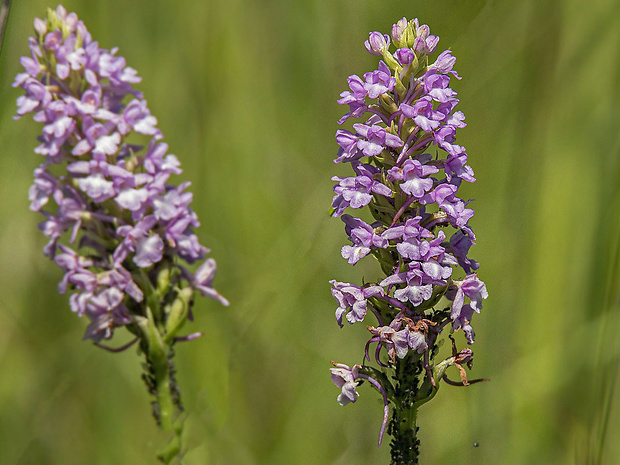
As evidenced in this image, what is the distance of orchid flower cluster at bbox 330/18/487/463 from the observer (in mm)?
1448

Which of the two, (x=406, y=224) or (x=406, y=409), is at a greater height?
(x=406, y=224)

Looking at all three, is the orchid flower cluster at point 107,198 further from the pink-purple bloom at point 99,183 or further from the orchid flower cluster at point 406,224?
the orchid flower cluster at point 406,224

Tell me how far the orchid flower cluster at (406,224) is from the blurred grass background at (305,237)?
2.45 feet

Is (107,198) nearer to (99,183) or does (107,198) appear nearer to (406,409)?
(99,183)

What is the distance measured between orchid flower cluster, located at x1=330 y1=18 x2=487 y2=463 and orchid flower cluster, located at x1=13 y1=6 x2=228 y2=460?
34cm

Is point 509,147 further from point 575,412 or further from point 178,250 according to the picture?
point 178,250

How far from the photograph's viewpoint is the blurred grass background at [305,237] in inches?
92.7

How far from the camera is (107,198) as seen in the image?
1.45 meters

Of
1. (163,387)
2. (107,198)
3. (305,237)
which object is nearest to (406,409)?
(163,387)

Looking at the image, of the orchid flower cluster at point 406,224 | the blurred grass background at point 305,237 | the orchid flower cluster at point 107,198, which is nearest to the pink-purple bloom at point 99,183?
the orchid flower cluster at point 107,198

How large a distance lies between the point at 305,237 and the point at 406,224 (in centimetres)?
104

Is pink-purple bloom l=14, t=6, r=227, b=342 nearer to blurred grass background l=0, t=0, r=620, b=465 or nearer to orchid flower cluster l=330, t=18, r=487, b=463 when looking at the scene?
orchid flower cluster l=330, t=18, r=487, b=463

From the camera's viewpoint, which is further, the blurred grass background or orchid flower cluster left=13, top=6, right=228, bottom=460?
the blurred grass background

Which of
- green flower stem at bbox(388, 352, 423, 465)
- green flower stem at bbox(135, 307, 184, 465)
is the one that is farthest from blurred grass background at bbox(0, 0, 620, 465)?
green flower stem at bbox(388, 352, 423, 465)
